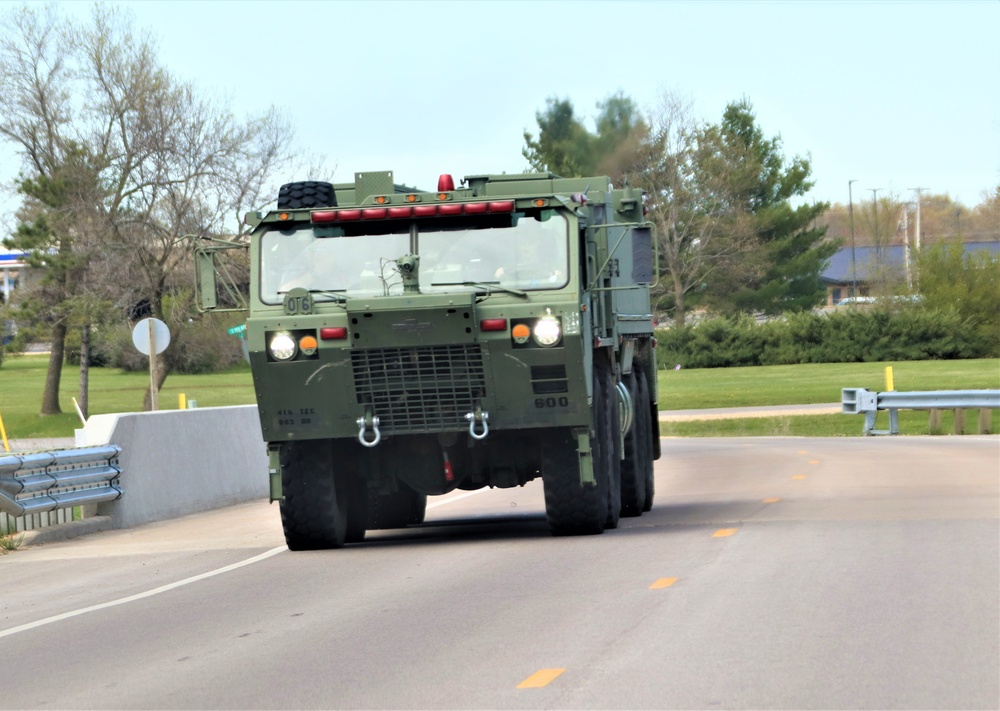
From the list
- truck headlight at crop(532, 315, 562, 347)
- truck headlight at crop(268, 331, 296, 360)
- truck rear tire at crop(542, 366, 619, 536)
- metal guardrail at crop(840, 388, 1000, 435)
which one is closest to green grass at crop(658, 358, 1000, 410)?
metal guardrail at crop(840, 388, 1000, 435)

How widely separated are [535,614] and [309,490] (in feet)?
14.5

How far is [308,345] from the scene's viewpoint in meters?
12.7

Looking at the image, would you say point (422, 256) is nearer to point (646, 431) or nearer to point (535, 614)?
point (535, 614)

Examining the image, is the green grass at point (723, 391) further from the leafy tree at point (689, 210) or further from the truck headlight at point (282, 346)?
the truck headlight at point (282, 346)

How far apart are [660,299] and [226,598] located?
6461 cm

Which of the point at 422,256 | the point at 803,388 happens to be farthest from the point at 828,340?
the point at 422,256

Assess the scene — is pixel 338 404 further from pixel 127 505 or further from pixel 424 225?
pixel 127 505

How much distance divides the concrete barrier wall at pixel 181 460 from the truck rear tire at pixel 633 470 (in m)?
5.46

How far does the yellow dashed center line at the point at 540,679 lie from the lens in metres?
7.33

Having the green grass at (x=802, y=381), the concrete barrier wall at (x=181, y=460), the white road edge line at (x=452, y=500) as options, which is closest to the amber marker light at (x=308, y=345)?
the concrete barrier wall at (x=181, y=460)

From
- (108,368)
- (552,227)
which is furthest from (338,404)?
(108,368)

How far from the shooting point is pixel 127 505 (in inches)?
688

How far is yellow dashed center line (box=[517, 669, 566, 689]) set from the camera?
7.33m

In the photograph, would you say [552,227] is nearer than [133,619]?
No
